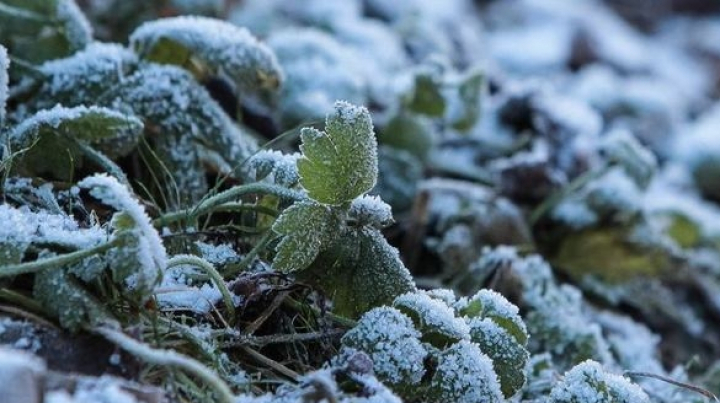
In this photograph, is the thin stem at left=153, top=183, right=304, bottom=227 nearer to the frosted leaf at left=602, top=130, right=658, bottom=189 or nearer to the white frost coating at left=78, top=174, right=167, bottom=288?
the white frost coating at left=78, top=174, right=167, bottom=288

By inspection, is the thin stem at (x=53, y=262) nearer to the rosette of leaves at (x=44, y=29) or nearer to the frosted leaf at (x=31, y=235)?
the frosted leaf at (x=31, y=235)

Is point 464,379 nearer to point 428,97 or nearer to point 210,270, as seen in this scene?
point 210,270

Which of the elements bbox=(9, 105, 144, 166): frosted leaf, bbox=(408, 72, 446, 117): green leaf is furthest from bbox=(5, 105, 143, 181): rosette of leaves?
bbox=(408, 72, 446, 117): green leaf

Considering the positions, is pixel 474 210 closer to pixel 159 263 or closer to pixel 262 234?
pixel 262 234

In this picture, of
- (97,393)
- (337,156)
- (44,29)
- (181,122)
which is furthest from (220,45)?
(97,393)

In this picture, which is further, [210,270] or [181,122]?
[181,122]

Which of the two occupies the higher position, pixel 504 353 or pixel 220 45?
pixel 220 45
